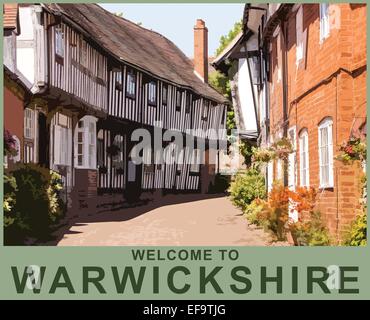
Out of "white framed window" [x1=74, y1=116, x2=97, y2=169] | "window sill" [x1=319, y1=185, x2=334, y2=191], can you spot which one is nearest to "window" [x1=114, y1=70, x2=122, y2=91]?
"white framed window" [x1=74, y1=116, x2=97, y2=169]

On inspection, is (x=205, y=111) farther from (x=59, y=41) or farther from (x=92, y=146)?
(x=59, y=41)

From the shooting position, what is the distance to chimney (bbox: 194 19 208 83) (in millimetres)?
34947

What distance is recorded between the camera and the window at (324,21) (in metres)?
11.2

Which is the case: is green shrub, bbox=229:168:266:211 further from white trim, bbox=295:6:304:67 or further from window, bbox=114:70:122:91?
window, bbox=114:70:122:91

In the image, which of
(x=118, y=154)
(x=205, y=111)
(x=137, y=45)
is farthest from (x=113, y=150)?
(x=205, y=111)

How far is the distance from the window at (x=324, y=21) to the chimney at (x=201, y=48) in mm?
23238

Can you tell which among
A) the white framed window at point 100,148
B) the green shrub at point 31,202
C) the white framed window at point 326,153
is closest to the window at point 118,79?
the white framed window at point 100,148

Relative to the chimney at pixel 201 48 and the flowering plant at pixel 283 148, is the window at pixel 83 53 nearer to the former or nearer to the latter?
the flowering plant at pixel 283 148

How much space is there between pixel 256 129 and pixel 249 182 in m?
4.80

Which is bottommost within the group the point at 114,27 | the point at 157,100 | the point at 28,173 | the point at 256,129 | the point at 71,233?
the point at 71,233

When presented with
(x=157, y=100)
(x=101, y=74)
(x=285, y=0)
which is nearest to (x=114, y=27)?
(x=157, y=100)

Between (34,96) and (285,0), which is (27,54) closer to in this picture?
(34,96)

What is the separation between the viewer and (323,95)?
37.6 ft

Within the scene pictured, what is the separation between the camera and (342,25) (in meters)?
10.3
